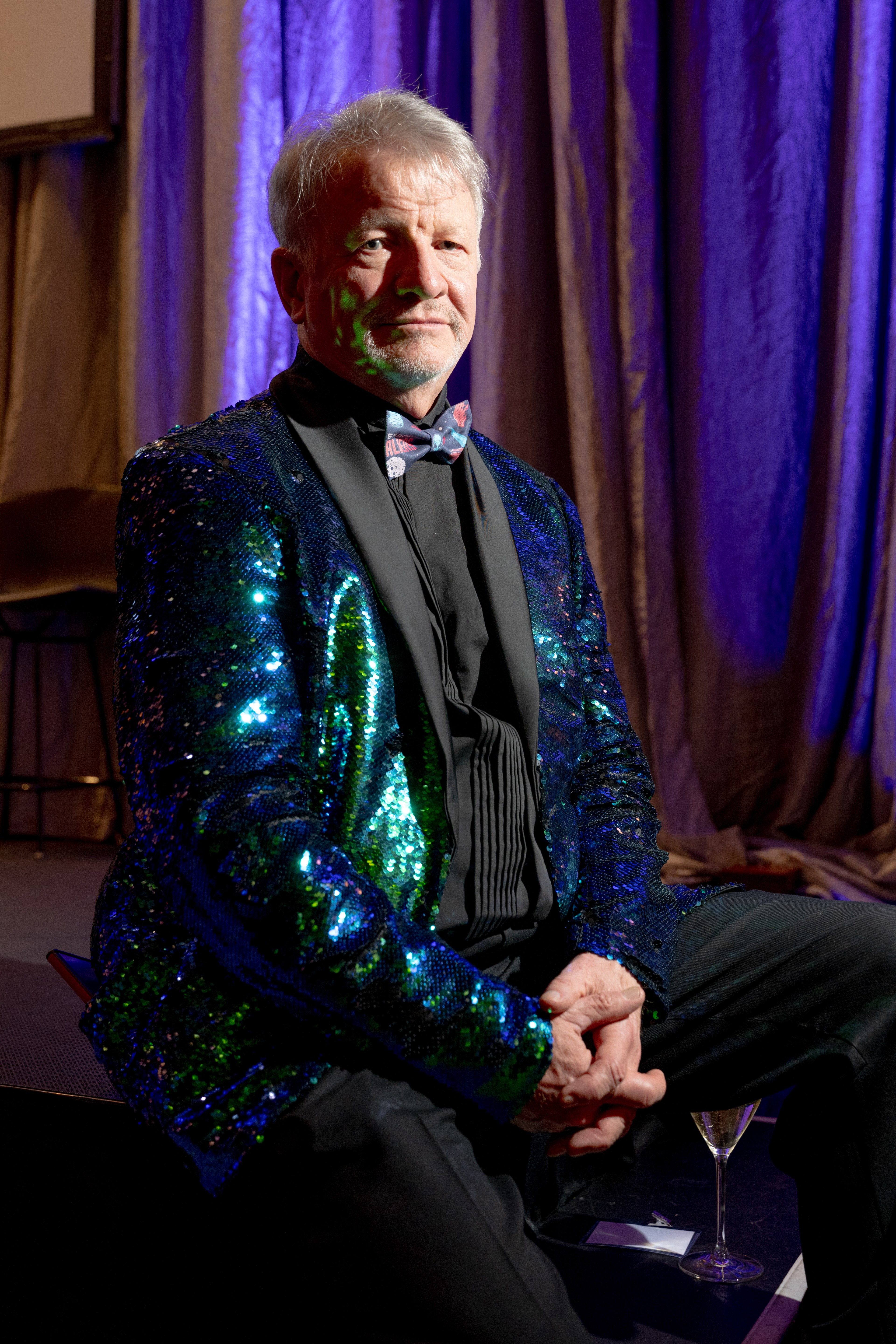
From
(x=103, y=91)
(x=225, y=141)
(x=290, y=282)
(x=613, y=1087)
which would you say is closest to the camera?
(x=613, y=1087)

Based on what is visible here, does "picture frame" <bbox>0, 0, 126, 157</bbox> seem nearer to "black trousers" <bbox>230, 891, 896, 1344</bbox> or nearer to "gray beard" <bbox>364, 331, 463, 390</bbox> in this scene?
"gray beard" <bbox>364, 331, 463, 390</bbox>

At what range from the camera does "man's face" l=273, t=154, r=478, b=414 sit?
1327 millimetres

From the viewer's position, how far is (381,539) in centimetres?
121

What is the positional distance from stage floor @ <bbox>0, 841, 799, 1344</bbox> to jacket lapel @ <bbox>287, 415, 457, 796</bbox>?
46 cm

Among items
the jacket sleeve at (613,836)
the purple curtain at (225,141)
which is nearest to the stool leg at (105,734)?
the purple curtain at (225,141)

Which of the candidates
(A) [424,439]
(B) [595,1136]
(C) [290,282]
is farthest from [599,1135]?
(C) [290,282]

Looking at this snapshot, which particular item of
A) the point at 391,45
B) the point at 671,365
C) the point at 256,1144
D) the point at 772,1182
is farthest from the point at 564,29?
the point at 256,1144

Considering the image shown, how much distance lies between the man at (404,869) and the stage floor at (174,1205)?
99mm

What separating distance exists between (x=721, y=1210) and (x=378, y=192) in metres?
1.21

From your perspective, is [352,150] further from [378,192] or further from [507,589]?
[507,589]

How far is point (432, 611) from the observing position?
4.08ft

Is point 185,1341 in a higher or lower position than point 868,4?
lower

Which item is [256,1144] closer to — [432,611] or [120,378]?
[432,611]

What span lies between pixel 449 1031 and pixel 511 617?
0.49 meters
